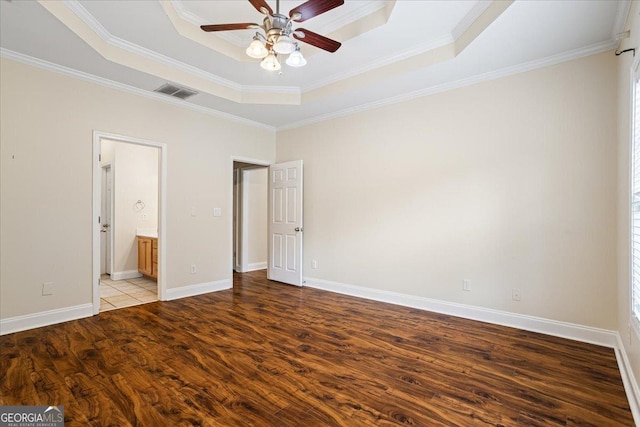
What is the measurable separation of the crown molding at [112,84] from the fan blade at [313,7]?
2.82 metres

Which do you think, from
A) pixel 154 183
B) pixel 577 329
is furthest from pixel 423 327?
pixel 154 183

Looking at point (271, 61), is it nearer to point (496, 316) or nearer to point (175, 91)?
point (175, 91)

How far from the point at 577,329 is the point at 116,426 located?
13.0ft

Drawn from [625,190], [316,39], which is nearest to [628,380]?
[625,190]

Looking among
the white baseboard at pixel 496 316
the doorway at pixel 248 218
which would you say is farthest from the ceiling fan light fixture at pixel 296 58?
the doorway at pixel 248 218

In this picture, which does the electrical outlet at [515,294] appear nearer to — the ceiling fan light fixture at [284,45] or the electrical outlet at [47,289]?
the ceiling fan light fixture at [284,45]

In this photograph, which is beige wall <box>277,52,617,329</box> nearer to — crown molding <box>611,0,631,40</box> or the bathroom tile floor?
crown molding <box>611,0,631,40</box>

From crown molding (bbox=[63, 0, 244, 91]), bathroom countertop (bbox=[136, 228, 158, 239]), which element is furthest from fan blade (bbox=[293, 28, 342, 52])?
bathroom countertop (bbox=[136, 228, 158, 239])

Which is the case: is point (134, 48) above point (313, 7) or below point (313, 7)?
above

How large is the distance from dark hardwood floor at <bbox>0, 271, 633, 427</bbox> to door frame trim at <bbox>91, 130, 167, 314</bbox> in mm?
558

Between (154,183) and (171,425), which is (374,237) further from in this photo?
(154,183)

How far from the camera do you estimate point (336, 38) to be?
3.27 metres

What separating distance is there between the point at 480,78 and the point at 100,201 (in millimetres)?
4987

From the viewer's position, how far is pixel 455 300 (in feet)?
12.3
